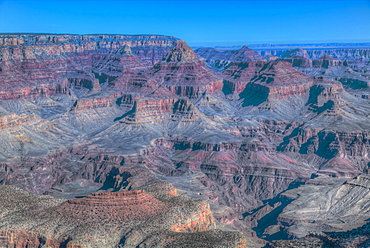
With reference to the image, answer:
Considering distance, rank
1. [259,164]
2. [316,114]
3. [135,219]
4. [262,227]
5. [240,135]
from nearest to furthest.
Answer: [135,219]
[262,227]
[259,164]
[240,135]
[316,114]

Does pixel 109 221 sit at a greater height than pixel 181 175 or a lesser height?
greater

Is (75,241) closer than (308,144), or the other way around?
(75,241)

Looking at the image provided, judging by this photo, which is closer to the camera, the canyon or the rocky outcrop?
the rocky outcrop

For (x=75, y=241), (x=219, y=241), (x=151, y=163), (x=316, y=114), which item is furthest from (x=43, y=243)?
(x=316, y=114)

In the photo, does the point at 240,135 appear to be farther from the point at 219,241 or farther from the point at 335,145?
the point at 219,241

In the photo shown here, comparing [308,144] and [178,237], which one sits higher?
[178,237]

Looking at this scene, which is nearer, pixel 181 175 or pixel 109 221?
pixel 109 221

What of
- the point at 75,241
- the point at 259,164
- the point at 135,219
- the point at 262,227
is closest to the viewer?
the point at 75,241

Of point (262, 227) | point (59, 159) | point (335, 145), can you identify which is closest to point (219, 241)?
point (262, 227)

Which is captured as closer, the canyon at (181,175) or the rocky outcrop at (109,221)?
the rocky outcrop at (109,221)

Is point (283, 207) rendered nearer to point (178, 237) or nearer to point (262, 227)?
point (262, 227)
